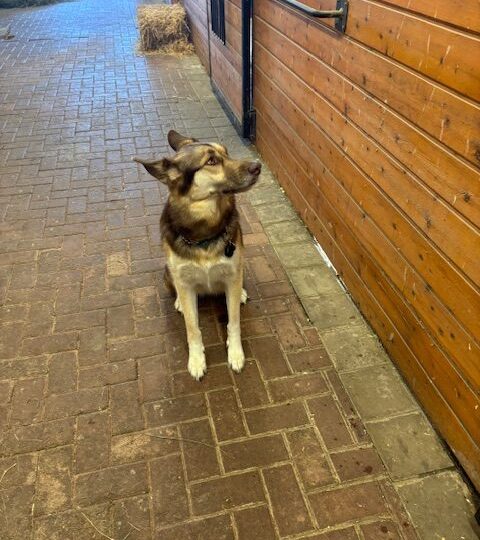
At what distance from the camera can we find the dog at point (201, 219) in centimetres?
249

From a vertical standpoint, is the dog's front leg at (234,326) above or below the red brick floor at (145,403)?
above

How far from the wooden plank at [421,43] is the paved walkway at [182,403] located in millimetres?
1748

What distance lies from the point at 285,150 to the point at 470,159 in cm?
274

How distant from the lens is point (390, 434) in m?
2.49

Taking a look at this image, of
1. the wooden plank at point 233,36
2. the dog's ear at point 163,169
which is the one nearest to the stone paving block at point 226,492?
the dog's ear at point 163,169

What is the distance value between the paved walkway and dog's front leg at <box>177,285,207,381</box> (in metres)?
0.09

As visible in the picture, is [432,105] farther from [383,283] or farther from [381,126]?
[383,283]

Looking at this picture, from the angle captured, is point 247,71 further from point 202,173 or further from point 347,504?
point 347,504

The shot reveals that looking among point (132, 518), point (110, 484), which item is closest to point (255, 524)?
point (132, 518)

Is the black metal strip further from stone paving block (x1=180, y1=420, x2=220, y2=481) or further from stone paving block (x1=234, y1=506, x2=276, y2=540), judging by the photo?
stone paving block (x1=234, y1=506, x2=276, y2=540)

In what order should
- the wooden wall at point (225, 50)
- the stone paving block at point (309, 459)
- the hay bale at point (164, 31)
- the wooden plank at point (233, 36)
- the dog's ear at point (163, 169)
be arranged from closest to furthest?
the stone paving block at point (309, 459), the dog's ear at point (163, 169), the wooden plank at point (233, 36), the wooden wall at point (225, 50), the hay bale at point (164, 31)

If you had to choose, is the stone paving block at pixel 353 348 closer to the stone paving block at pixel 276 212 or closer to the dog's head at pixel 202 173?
the dog's head at pixel 202 173

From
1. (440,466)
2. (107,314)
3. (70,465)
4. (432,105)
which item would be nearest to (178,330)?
(107,314)

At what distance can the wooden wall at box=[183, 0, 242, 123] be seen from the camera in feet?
18.5
